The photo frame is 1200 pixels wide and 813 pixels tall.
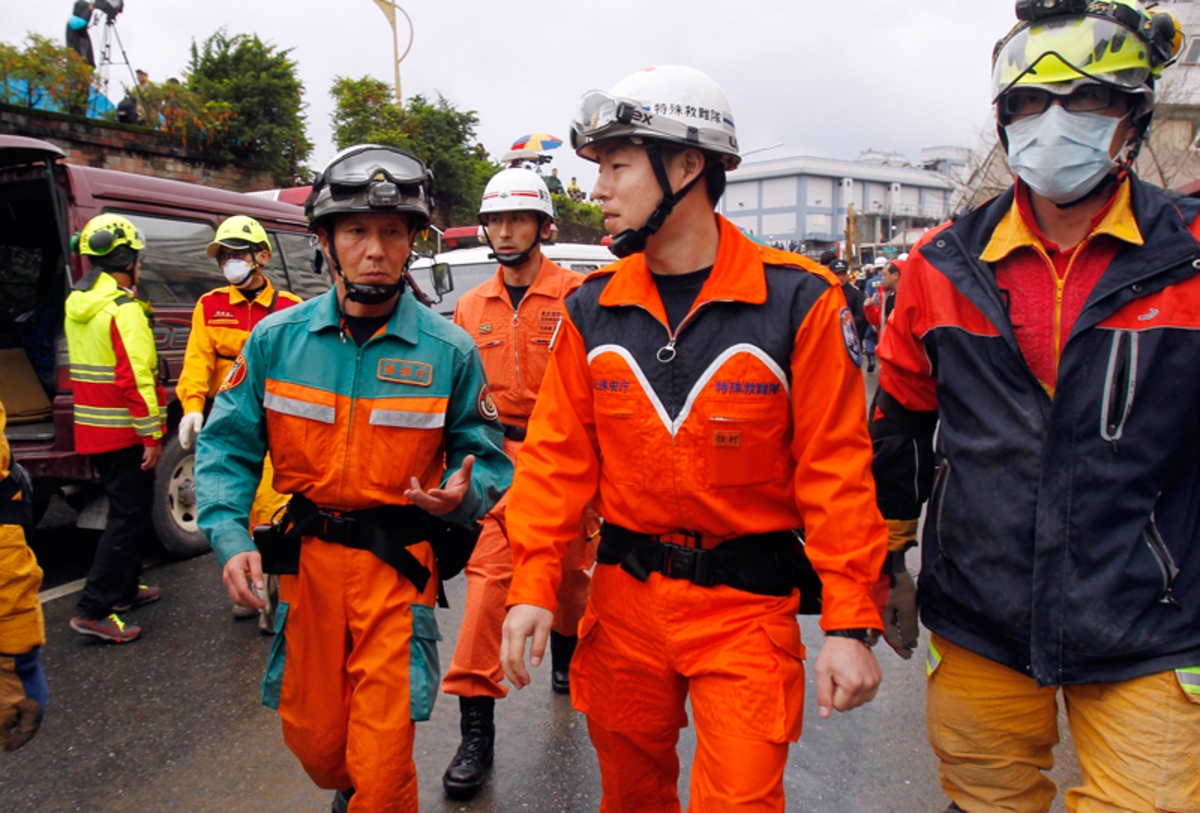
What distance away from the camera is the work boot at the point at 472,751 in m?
3.12

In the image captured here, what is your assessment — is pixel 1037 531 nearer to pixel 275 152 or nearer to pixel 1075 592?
pixel 1075 592

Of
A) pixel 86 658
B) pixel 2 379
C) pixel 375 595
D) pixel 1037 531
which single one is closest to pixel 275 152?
pixel 2 379

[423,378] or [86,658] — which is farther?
[86,658]

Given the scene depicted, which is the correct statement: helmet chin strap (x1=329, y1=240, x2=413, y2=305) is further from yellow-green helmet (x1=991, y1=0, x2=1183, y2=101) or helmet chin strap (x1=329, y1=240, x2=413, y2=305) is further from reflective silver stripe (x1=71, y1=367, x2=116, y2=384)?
reflective silver stripe (x1=71, y1=367, x2=116, y2=384)

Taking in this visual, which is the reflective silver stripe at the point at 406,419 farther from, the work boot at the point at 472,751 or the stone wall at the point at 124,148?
the stone wall at the point at 124,148

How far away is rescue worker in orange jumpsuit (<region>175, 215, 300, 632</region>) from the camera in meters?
4.67

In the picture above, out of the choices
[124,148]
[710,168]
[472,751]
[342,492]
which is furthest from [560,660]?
[124,148]

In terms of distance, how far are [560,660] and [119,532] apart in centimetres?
268

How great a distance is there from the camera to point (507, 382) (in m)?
4.08

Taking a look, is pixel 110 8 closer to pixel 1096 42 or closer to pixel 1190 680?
pixel 1096 42

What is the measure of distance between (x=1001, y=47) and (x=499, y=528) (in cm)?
256

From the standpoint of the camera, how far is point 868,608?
6.23 feet

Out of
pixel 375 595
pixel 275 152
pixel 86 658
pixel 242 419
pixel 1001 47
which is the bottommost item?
pixel 86 658

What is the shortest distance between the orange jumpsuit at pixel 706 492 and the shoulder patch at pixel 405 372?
0.45m
